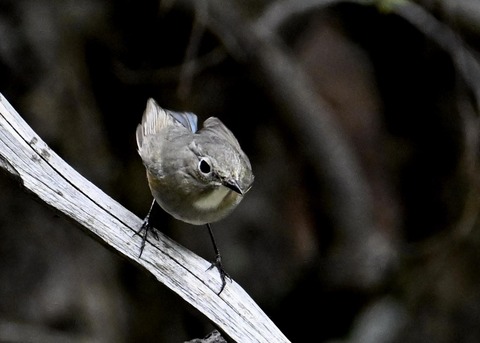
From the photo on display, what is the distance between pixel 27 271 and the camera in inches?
249

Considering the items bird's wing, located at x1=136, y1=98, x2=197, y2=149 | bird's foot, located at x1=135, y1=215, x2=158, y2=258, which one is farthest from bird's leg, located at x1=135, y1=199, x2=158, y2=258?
bird's wing, located at x1=136, y1=98, x2=197, y2=149

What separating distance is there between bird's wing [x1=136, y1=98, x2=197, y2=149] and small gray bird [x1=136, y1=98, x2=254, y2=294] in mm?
144

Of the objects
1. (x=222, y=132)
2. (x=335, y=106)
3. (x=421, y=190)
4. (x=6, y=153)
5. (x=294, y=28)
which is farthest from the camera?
(x=421, y=190)

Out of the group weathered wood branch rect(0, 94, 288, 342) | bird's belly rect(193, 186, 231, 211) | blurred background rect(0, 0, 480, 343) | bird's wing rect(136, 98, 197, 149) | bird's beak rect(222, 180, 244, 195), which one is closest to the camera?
weathered wood branch rect(0, 94, 288, 342)

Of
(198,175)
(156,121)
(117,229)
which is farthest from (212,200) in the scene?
(156,121)

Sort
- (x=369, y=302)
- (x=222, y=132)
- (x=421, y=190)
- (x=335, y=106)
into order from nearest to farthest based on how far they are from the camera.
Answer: (x=222, y=132)
(x=369, y=302)
(x=335, y=106)
(x=421, y=190)

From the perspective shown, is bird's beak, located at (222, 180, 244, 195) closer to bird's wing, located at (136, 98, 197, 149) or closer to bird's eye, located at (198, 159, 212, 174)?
bird's eye, located at (198, 159, 212, 174)

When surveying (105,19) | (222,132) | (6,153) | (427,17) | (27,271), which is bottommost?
(6,153)

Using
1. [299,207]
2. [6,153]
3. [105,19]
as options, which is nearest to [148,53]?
[105,19]

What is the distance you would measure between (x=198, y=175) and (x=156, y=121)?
651mm

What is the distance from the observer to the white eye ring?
132 inches

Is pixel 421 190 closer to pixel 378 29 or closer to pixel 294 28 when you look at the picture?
pixel 378 29

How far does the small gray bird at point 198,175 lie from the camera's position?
333cm

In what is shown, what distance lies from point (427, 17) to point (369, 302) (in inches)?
80.9
